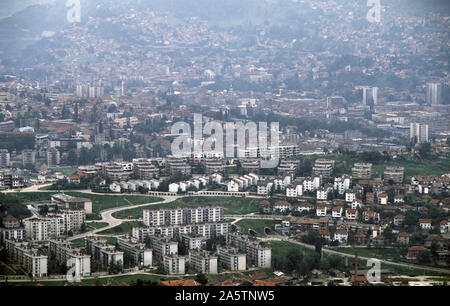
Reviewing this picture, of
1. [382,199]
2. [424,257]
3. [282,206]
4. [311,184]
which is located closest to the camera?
[424,257]

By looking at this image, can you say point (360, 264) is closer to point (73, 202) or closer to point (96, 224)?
point (96, 224)

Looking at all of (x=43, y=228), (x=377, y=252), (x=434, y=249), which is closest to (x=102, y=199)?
(x=43, y=228)

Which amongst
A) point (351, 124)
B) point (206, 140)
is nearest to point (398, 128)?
point (351, 124)

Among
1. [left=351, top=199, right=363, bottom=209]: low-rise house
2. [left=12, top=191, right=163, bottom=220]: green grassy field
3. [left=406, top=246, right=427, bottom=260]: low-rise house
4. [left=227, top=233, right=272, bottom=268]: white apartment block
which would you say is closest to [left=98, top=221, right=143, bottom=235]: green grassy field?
[left=12, top=191, right=163, bottom=220]: green grassy field

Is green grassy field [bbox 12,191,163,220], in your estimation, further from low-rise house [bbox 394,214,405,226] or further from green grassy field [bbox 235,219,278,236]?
low-rise house [bbox 394,214,405,226]

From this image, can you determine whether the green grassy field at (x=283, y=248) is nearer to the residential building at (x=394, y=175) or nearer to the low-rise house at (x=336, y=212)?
the low-rise house at (x=336, y=212)

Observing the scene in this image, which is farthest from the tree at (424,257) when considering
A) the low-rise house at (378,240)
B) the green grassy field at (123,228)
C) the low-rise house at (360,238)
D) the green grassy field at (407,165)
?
the green grassy field at (407,165)

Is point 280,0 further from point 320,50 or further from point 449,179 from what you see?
point 449,179
